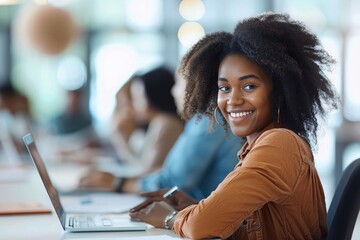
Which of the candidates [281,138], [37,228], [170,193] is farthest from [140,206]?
[281,138]

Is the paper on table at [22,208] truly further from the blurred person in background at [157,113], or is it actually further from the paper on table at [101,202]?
the blurred person in background at [157,113]

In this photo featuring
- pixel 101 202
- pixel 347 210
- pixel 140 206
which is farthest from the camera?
pixel 101 202

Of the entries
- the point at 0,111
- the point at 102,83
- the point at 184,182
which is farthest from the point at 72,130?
the point at 184,182

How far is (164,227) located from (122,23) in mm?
8149

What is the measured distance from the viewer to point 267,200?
1.59 m

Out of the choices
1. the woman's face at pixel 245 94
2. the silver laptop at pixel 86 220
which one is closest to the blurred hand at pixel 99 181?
the silver laptop at pixel 86 220

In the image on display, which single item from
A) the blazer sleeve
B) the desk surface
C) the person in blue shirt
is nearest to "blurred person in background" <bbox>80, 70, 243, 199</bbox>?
the person in blue shirt

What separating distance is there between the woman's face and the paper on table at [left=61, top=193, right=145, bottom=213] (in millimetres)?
622

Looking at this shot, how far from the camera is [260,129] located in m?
1.85

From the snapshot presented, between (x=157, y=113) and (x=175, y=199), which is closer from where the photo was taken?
(x=175, y=199)

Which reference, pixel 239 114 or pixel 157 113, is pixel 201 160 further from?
pixel 157 113

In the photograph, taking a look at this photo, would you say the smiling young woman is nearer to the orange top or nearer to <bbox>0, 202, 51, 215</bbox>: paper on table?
the orange top

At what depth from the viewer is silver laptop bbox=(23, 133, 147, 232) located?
1.88 meters

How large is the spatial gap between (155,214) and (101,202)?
676 millimetres
